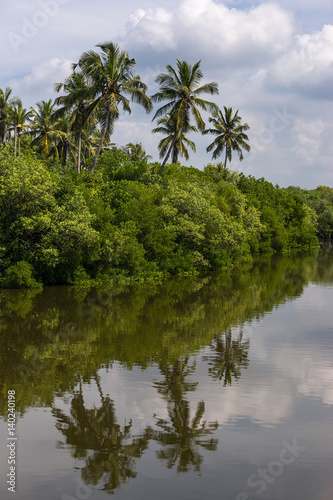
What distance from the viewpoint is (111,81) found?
107 feet

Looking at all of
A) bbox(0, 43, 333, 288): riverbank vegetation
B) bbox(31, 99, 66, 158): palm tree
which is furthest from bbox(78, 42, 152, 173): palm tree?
bbox(31, 99, 66, 158): palm tree

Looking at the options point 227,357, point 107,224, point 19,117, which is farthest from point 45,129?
point 227,357

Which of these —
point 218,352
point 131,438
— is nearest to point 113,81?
point 218,352

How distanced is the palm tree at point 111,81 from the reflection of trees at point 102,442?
2611 centimetres

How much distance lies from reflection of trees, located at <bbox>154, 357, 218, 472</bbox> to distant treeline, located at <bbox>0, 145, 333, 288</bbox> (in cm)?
1492

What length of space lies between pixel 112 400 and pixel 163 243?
23.8m

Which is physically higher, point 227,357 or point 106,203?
point 106,203

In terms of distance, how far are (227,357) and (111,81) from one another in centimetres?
2407

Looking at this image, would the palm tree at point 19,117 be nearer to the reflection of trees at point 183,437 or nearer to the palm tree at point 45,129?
the palm tree at point 45,129

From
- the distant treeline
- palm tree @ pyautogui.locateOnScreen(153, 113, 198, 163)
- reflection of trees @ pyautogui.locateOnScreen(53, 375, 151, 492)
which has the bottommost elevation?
reflection of trees @ pyautogui.locateOnScreen(53, 375, 151, 492)

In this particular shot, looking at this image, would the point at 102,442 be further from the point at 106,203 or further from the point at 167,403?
the point at 106,203

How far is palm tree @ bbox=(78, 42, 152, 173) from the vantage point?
32.2 meters

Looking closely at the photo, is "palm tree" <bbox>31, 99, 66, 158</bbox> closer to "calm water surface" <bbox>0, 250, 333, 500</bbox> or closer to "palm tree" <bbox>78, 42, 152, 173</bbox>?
"palm tree" <bbox>78, 42, 152, 173</bbox>

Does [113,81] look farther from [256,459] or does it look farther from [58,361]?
[256,459]
